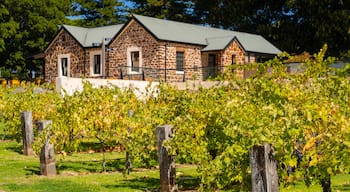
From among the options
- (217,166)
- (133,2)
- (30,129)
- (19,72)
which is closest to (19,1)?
(19,72)

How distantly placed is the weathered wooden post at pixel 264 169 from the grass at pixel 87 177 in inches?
144

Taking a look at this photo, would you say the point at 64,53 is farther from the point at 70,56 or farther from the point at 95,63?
the point at 95,63

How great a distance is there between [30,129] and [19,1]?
45.9 m

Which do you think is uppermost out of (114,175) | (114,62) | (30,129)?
(114,62)

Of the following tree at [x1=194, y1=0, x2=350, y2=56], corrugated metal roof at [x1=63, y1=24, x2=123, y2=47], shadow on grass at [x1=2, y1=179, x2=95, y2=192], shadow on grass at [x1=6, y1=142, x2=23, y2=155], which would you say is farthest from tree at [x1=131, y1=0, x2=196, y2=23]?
shadow on grass at [x1=2, y1=179, x2=95, y2=192]

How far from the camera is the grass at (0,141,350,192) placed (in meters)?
9.87

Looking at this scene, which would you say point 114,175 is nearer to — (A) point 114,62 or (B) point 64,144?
(B) point 64,144

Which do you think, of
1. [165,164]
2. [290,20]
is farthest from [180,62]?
[165,164]

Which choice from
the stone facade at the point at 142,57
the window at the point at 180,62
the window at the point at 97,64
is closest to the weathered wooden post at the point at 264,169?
the stone facade at the point at 142,57

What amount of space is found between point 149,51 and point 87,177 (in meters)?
24.4

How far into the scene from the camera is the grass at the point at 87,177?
388 inches

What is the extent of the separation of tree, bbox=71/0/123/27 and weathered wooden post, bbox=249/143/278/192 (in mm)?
58705

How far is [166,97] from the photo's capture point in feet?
38.3

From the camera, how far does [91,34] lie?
41.4m
